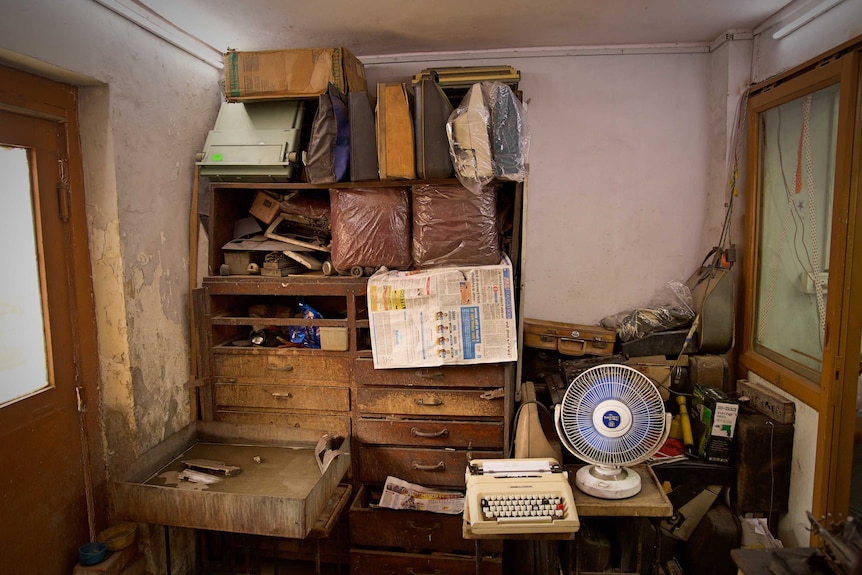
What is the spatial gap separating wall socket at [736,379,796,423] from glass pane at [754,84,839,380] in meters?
0.16

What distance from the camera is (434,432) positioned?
2.51 metres

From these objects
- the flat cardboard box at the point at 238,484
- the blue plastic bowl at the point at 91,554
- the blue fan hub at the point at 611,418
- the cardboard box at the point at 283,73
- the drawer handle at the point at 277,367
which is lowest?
the blue plastic bowl at the point at 91,554

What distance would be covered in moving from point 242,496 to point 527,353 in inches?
67.5

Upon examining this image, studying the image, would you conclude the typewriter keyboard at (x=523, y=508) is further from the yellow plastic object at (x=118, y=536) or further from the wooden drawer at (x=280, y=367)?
the yellow plastic object at (x=118, y=536)

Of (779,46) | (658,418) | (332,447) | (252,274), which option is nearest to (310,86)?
(252,274)

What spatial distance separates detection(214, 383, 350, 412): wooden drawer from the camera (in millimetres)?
2604

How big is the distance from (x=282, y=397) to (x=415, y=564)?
1.02m

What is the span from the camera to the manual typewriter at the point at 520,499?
5.88 feet

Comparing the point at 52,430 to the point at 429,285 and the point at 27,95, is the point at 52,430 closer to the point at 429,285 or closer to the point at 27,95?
the point at 27,95

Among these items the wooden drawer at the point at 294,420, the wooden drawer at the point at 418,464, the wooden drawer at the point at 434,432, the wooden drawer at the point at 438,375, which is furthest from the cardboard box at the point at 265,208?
the wooden drawer at the point at 418,464

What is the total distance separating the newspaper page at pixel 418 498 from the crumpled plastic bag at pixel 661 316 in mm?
1284

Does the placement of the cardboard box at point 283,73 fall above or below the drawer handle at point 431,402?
above

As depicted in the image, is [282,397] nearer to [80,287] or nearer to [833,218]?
→ [80,287]

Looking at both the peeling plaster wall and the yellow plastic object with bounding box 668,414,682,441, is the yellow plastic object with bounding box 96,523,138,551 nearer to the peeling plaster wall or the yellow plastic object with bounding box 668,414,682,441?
the peeling plaster wall
